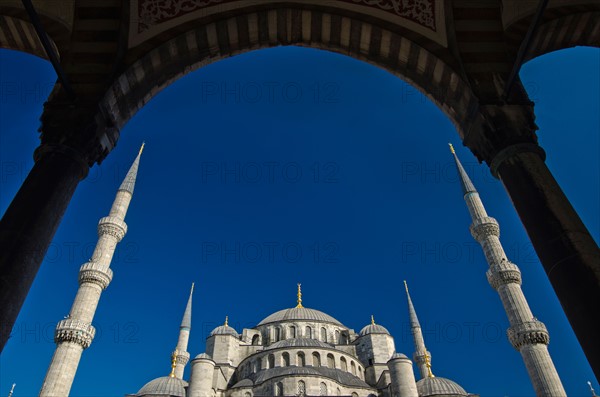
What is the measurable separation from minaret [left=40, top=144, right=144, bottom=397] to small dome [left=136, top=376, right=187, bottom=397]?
1013cm

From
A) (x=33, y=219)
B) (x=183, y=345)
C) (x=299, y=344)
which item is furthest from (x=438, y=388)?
(x=33, y=219)

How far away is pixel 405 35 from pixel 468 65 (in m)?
0.98

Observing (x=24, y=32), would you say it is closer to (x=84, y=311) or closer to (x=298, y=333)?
(x=84, y=311)

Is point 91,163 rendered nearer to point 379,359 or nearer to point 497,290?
point 497,290

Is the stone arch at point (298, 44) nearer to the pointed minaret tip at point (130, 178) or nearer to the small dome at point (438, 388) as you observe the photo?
the pointed minaret tip at point (130, 178)

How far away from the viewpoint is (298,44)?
22.6ft

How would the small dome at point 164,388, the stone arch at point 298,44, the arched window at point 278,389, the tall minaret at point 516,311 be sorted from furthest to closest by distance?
the small dome at point 164,388 → the arched window at point 278,389 → the tall minaret at point 516,311 → the stone arch at point 298,44

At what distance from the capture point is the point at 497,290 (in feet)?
73.8

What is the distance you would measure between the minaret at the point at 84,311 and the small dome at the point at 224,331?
14574 millimetres

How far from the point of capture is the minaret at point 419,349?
31525mm

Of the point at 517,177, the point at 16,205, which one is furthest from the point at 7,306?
the point at 517,177

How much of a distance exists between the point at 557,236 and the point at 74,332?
20.1 meters

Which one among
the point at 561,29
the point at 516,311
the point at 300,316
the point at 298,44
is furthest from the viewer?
the point at 300,316

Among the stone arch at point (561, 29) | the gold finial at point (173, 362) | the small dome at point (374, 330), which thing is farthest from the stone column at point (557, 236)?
the small dome at point (374, 330)
